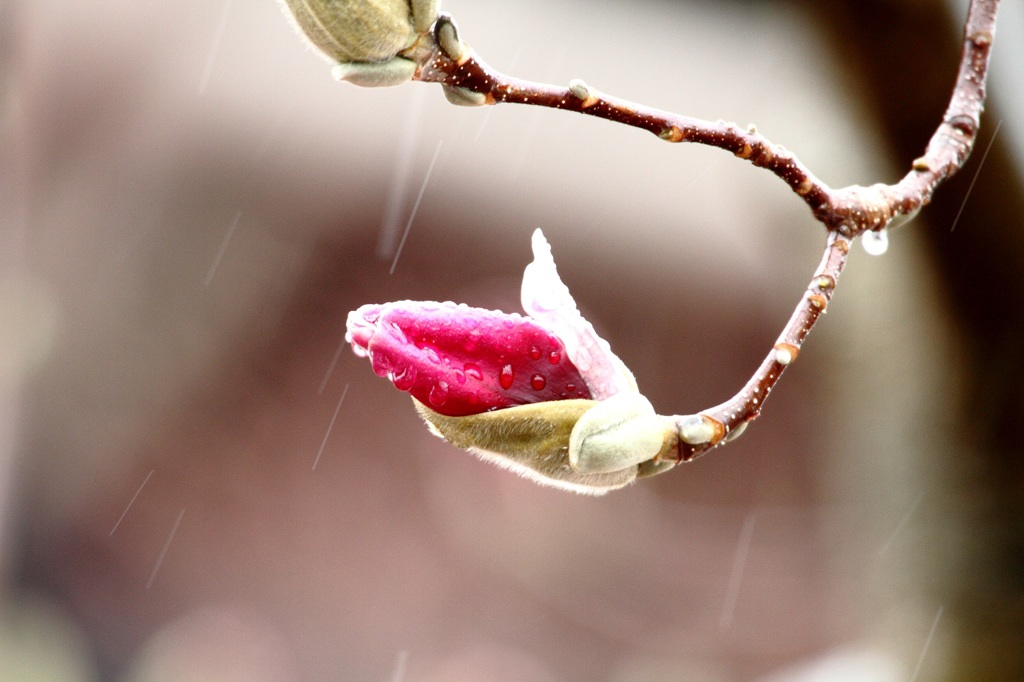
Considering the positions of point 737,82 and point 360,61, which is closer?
point 360,61

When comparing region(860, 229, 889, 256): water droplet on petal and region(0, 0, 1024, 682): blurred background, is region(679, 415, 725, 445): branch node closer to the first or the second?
region(860, 229, 889, 256): water droplet on petal

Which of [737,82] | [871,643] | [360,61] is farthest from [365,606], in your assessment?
[360,61]

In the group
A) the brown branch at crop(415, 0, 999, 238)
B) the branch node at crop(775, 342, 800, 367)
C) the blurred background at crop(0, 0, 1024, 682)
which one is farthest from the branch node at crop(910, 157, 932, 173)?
the blurred background at crop(0, 0, 1024, 682)

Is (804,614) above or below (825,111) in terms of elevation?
below

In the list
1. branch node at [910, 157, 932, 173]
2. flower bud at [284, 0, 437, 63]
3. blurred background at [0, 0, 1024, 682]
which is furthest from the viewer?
blurred background at [0, 0, 1024, 682]

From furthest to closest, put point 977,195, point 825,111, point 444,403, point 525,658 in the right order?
point 525,658 < point 825,111 < point 977,195 < point 444,403

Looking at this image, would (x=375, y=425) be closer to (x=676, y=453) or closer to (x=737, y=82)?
(x=737, y=82)

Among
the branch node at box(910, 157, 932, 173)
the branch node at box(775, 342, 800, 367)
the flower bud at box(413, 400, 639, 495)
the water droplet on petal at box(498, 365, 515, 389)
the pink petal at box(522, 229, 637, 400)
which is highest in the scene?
the branch node at box(910, 157, 932, 173)

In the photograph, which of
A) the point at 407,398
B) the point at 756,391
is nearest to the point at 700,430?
the point at 756,391

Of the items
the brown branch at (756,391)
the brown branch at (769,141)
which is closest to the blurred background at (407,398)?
the brown branch at (769,141)
